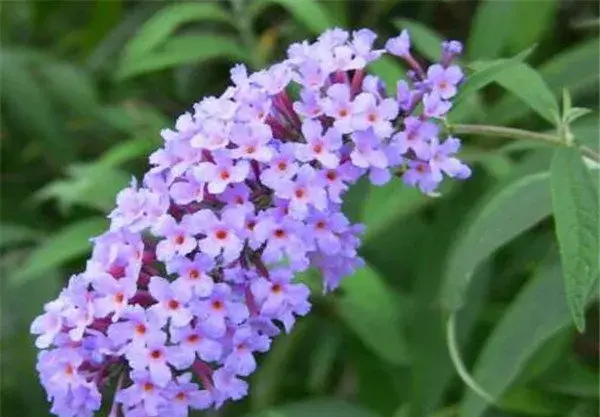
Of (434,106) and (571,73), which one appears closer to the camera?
(434,106)

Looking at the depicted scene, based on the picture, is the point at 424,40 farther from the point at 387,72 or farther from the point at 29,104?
the point at 29,104

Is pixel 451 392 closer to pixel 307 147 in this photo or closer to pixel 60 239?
pixel 60 239

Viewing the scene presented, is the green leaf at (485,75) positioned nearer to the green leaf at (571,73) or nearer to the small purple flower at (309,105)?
the small purple flower at (309,105)

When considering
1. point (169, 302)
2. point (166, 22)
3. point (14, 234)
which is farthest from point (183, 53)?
point (169, 302)

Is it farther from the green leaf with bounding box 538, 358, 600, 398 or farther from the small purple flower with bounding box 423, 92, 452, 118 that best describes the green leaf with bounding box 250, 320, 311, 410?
the small purple flower with bounding box 423, 92, 452, 118

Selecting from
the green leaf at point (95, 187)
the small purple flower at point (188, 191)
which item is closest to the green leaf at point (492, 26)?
the green leaf at point (95, 187)
